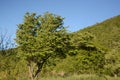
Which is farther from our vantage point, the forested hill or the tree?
the forested hill

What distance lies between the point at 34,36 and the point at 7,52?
66.3 ft

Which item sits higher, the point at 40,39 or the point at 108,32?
the point at 108,32

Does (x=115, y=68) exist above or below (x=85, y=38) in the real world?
below

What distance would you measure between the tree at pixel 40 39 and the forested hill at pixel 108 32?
28266 millimetres

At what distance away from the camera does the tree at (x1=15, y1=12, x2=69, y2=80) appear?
88.6ft

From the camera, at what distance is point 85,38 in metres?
41.1

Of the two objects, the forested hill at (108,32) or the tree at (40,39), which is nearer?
the tree at (40,39)

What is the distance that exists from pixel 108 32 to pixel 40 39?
49144mm

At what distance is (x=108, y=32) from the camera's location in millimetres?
72938

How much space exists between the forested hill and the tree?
92.7ft

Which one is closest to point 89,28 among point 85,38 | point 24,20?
point 85,38

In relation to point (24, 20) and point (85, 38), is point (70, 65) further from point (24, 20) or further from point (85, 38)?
point (24, 20)

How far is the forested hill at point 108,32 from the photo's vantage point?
206ft

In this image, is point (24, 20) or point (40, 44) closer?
point (40, 44)
